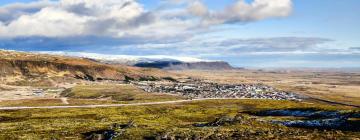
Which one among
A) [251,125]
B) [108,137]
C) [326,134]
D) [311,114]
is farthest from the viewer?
[311,114]

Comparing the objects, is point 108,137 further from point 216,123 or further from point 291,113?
point 291,113

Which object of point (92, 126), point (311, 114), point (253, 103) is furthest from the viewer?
point (253, 103)

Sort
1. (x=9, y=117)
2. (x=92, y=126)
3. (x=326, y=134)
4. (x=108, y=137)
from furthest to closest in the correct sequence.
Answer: (x=9, y=117) < (x=92, y=126) < (x=108, y=137) < (x=326, y=134)

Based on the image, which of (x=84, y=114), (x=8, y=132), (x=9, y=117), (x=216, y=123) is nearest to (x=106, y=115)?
(x=84, y=114)

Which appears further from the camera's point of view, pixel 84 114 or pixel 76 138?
pixel 84 114

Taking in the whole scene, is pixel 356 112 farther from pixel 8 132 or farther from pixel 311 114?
pixel 8 132

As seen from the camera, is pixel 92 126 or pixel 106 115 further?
pixel 106 115

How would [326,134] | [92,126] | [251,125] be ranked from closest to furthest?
1. [326,134]
2. [251,125]
3. [92,126]

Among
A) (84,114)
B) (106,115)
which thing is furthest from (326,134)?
(84,114)
